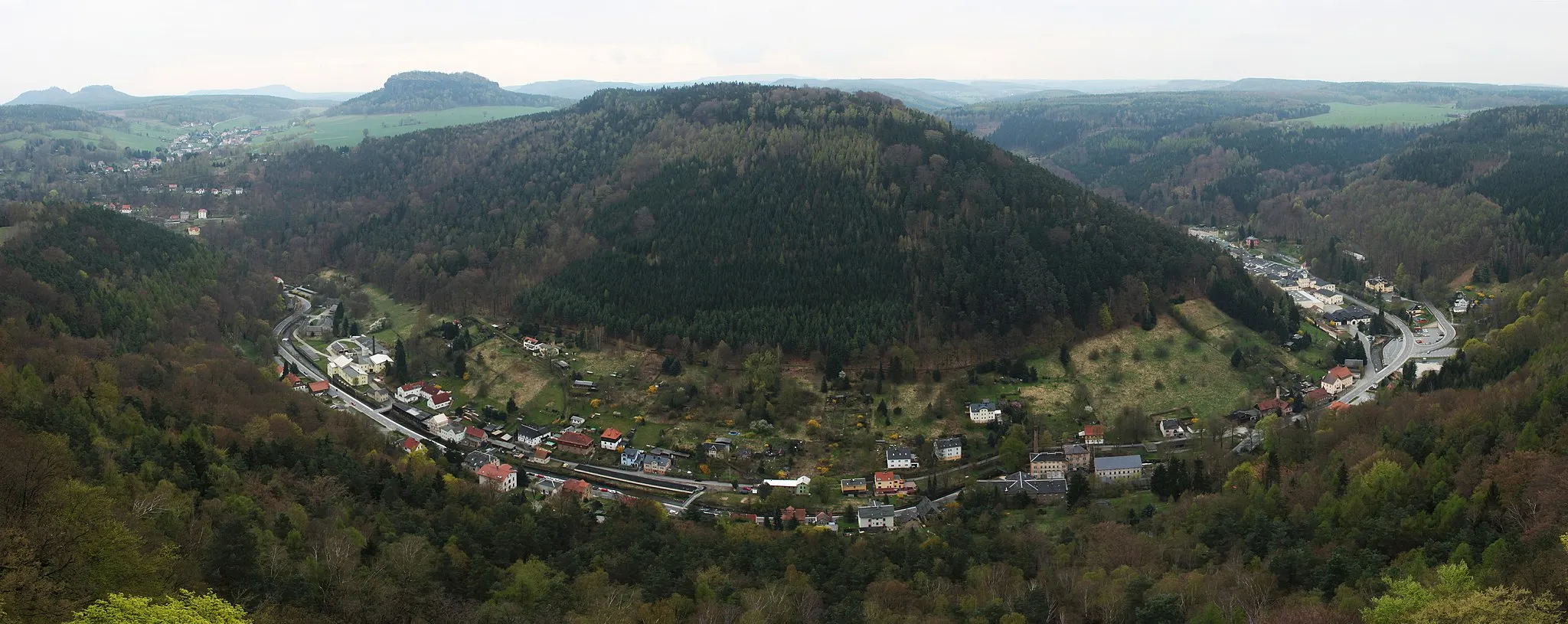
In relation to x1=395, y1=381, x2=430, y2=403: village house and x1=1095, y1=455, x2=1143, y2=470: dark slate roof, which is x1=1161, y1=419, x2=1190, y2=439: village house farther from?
x1=395, y1=381, x2=430, y2=403: village house

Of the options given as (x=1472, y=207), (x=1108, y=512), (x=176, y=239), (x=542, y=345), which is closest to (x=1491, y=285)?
(x=1472, y=207)

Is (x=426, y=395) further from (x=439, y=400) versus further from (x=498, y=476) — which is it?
(x=498, y=476)

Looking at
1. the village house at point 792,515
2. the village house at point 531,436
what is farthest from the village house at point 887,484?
the village house at point 531,436

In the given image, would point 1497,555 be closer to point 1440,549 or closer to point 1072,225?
point 1440,549

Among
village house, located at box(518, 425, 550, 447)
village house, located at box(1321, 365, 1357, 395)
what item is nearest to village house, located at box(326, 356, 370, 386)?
village house, located at box(518, 425, 550, 447)

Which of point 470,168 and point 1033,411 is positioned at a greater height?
point 470,168

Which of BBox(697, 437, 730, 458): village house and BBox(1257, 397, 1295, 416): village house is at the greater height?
BBox(1257, 397, 1295, 416): village house
